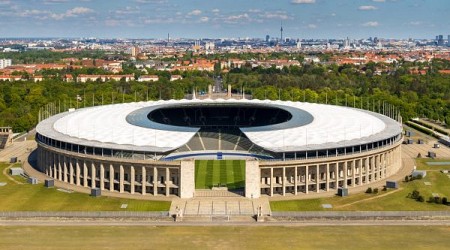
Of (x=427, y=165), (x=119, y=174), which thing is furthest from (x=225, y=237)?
(x=427, y=165)

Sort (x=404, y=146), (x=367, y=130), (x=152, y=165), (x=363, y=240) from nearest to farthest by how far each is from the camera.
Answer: (x=363, y=240)
(x=152, y=165)
(x=367, y=130)
(x=404, y=146)

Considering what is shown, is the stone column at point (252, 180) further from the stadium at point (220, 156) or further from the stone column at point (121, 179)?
A: the stone column at point (121, 179)

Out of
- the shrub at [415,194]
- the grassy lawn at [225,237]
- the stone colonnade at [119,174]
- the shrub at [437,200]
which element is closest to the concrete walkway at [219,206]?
the stone colonnade at [119,174]

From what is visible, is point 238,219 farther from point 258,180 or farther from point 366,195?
point 366,195

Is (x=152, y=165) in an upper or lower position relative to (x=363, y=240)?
upper

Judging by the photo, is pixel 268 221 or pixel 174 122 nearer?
pixel 268 221

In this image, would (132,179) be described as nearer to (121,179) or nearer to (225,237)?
(121,179)

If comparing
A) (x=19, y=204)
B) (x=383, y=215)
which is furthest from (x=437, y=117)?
(x=19, y=204)

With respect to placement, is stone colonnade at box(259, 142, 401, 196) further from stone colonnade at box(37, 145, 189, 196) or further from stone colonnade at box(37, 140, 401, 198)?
stone colonnade at box(37, 145, 189, 196)
